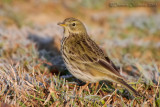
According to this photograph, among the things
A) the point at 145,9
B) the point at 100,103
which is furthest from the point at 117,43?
the point at 145,9

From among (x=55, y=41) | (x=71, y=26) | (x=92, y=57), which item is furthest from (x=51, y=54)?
(x=92, y=57)

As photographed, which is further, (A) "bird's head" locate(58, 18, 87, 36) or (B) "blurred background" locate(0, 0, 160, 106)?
(A) "bird's head" locate(58, 18, 87, 36)

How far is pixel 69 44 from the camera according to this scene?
4617mm

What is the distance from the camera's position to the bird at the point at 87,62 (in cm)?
411

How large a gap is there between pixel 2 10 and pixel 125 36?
15.4 feet

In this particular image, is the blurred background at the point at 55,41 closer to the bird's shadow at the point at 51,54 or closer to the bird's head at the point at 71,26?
the bird's shadow at the point at 51,54

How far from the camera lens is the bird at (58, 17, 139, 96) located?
411cm

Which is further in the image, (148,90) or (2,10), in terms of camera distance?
(2,10)

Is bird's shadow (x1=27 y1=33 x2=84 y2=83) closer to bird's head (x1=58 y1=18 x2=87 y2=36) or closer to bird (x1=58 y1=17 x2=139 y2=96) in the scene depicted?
bird (x1=58 y1=17 x2=139 y2=96)

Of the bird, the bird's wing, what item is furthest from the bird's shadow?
the bird's wing

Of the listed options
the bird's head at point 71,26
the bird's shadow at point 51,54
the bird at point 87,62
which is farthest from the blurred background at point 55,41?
the bird's head at point 71,26

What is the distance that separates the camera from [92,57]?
14.3 ft

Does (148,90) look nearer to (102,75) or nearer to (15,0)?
(102,75)

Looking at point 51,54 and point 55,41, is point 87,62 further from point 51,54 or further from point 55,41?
point 55,41
